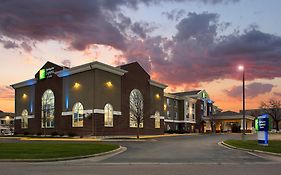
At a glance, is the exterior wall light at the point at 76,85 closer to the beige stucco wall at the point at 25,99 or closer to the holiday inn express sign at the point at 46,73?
the holiday inn express sign at the point at 46,73

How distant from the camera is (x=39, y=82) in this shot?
64688mm

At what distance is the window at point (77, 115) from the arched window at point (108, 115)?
355 centimetres

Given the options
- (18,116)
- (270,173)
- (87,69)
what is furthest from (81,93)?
(270,173)

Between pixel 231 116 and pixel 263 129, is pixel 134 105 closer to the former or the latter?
pixel 263 129

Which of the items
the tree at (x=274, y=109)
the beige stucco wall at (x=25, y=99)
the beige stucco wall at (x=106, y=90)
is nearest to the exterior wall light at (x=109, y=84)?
the beige stucco wall at (x=106, y=90)

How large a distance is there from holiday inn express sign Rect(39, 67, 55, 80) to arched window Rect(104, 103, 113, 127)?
13234mm

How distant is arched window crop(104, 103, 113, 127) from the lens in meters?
53.6

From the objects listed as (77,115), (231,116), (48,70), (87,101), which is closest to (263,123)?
(87,101)

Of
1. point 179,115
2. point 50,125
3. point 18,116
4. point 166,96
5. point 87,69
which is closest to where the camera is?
point 87,69

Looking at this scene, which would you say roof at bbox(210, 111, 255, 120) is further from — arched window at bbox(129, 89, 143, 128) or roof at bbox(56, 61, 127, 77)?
roof at bbox(56, 61, 127, 77)

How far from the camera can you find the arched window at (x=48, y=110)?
60.6 m

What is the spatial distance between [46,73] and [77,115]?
12.6m

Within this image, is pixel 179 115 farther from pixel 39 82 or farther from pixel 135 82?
pixel 39 82

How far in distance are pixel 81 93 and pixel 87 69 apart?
384cm
